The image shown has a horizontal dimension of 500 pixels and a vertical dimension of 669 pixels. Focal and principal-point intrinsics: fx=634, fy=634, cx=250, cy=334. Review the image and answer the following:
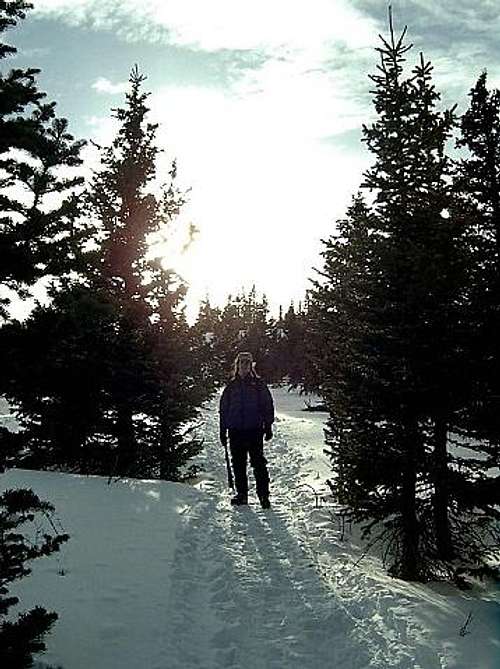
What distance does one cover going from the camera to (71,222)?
5.03 meters

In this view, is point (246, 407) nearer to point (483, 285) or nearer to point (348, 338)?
point (348, 338)

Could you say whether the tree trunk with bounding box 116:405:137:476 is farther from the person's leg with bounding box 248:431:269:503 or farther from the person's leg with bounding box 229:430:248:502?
the person's leg with bounding box 248:431:269:503

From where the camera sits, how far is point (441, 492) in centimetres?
931

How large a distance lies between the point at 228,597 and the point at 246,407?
4.95 m

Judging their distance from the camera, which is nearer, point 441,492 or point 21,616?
point 21,616

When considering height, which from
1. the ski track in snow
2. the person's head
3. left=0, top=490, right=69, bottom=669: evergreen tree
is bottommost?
the ski track in snow

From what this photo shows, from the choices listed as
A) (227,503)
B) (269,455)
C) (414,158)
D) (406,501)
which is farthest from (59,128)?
(269,455)

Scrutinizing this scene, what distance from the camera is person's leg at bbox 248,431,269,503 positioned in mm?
11086

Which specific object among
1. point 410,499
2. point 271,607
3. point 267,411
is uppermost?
point 267,411

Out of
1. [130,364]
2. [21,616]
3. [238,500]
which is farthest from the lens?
[130,364]

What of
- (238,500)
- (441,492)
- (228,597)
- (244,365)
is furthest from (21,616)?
(244,365)

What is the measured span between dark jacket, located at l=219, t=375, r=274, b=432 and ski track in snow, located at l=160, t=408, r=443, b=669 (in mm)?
2007

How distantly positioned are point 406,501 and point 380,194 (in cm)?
452

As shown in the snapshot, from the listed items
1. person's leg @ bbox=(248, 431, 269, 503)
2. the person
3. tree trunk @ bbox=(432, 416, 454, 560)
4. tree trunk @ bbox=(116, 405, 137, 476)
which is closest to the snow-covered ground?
person's leg @ bbox=(248, 431, 269, 503)
